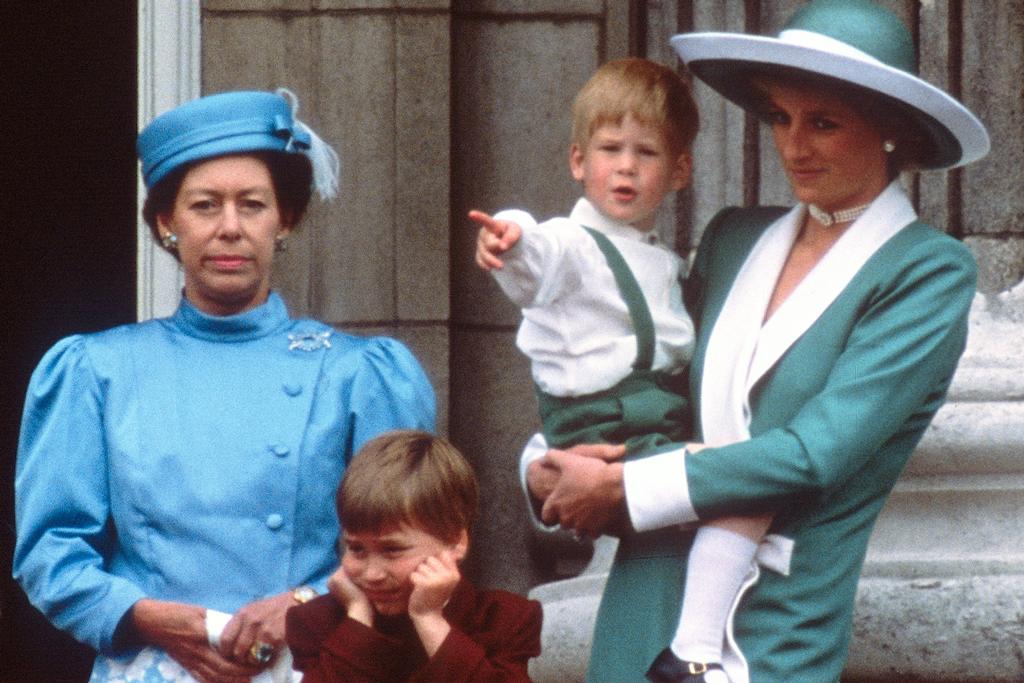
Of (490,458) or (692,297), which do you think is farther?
(490,458)

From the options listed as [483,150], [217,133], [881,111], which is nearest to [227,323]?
[217,133]

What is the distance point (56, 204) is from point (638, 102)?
4097 mm

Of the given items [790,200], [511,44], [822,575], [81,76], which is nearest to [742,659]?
[822,575]

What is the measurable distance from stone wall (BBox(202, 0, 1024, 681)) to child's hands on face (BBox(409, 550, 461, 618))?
1.76m

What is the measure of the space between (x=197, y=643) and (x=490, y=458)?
213 centimetres

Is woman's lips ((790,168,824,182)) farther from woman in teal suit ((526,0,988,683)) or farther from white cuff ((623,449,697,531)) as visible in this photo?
white cuff ((623,449,697,531))

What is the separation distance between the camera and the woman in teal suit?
4.07 meters

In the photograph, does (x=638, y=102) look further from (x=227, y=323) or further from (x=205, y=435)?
(x=205, y=435)

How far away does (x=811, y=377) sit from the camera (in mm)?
Result: 4137

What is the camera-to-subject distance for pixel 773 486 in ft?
13.3

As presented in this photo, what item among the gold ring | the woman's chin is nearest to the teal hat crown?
the woman's chin

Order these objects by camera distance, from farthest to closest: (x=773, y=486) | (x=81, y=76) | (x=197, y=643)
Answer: (x=81, y=76)
(x=197, y=643)
(x=773, y=486)

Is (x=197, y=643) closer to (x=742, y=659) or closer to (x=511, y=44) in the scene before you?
(x=742, y=659)

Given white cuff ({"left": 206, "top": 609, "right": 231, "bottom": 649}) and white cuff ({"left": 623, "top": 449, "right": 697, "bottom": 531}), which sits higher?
white cuff ({"left": 623, "top": 449, "right": 697, "bottom": 531})
